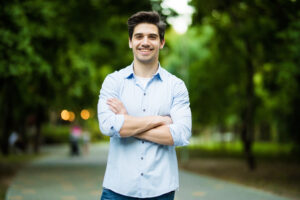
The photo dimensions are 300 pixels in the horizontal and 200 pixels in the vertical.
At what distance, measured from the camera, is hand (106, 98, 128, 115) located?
131 inches

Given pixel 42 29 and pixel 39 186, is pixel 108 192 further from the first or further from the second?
pixel 42 29

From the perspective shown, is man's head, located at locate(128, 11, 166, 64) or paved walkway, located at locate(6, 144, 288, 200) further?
paved walkway, located at locate(6, 144, 288, 200)

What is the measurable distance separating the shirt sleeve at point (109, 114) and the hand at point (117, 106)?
0.03 metres

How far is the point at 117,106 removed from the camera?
3.34 m

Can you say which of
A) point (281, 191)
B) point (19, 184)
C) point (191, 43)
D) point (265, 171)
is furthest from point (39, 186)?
point (191, 43)

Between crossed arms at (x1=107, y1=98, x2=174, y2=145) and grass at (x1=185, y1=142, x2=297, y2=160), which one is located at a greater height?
crossed arms at (x1=107, y1=98, x2=174, y2=145)

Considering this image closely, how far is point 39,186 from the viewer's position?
12.0 m

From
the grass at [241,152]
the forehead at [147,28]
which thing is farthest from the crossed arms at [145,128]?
the grass at [241,152]

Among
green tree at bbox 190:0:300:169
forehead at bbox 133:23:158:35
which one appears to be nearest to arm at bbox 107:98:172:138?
forehead at bbox 133:23:158:35

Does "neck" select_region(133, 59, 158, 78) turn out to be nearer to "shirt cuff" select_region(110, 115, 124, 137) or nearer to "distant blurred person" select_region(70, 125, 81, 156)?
"shirt cuff" select_region(110, 115, 124, 137)

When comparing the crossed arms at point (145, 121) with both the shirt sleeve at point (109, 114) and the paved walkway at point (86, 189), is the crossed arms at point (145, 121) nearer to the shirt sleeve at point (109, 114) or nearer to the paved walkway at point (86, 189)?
the shirt sleeve at point (109, 114)

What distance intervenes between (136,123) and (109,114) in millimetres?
222

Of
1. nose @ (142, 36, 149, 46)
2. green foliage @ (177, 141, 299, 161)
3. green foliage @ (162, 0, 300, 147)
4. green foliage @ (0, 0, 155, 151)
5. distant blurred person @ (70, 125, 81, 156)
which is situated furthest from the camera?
distant blurred person @ (70, 125, 81, 156)

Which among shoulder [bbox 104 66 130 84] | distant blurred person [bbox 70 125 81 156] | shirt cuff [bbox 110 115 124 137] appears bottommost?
distant blurred person [bbox 70 125 81 156]
